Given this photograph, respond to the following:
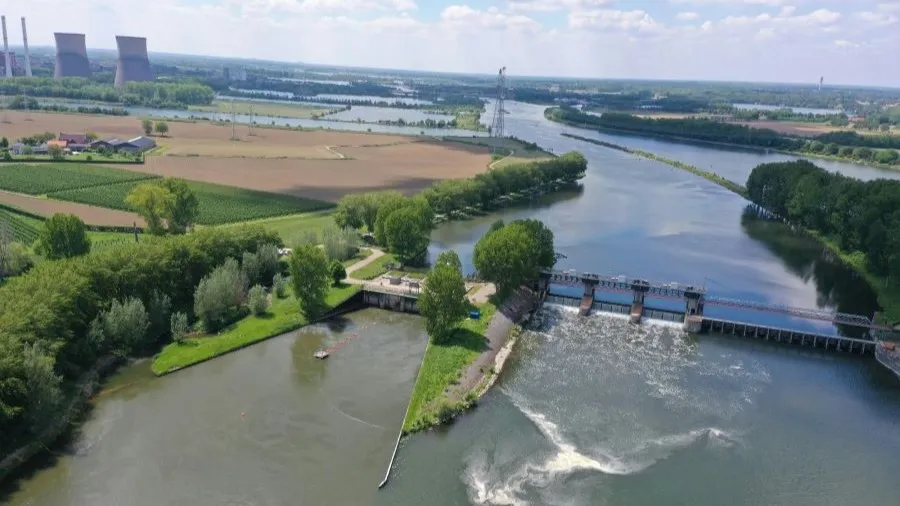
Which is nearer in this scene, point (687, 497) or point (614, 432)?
point (687, 497)

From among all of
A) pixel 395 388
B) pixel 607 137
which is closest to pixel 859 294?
pixel 395 388

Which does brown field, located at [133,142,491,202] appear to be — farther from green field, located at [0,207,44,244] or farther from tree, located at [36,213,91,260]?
tree, located at [36,213,91,260]

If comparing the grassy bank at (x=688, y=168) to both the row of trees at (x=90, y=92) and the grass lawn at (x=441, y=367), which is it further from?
the row of trees at (x=90, y=92)

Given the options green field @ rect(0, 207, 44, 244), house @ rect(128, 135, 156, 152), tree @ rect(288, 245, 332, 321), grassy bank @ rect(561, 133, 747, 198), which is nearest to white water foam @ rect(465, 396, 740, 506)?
tree @ rect(288, 245, 332, 321)

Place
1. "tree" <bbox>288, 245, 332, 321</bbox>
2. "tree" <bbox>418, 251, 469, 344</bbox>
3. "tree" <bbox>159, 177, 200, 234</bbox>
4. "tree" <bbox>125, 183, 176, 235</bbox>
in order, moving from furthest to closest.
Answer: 1. "tree" <bbox>159, 177, 200, 234</bbox>
2. "tree" <bbox>125, 183, 176, 235</bbox>
3. "tree" <bbox>288, 245, 332, 321</bbox>
4. "tree" <bbox>418, 251, 469, 344</bbox>

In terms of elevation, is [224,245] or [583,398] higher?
[224,245]

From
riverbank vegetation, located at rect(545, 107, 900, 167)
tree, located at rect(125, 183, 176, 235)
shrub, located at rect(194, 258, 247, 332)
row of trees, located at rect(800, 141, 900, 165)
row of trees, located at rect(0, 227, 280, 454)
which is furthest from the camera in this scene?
riverbank vegetation, located at rect(545, 107, 900, 167)

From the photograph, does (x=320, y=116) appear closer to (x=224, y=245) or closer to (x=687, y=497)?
(x=224, y=245)
